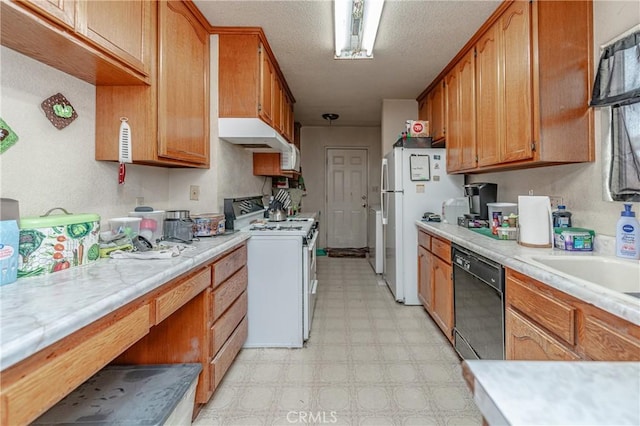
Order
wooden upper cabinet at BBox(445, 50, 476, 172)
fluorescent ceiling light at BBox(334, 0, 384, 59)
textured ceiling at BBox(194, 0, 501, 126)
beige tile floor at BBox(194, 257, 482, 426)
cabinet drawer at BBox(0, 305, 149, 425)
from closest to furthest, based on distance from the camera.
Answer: cabinet drawer at BBox(0, 305, 149, 425)
beige tile floor at BBox(194, 257, 482, 426)
fluorescent ceiling light at BBox(334, 0, 384, 59)
textured ceiling at BBox(194, 0, 501, 126)
wooden upper cabinet at BBox(445, 50, 476, 172)

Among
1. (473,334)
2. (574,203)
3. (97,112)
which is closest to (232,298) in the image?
(97,112)

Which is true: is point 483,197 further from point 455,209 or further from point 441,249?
point 441,249

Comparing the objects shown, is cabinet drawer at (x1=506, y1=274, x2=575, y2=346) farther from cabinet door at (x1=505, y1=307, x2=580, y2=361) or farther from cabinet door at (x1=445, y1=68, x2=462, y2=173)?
cabinet door at (x1=445, y1=68, x2=462, y2=173)

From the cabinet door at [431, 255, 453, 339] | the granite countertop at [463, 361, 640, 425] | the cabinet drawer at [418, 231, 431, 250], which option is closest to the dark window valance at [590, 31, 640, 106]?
the cabinet door at [431, 255, 453, 339]

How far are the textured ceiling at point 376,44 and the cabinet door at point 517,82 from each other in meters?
0.21

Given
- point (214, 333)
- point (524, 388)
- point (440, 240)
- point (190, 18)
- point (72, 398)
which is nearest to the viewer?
point (524, 388)

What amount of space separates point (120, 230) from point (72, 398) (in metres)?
0.73

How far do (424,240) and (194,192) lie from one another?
2076mm

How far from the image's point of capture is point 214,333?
5.65 ft

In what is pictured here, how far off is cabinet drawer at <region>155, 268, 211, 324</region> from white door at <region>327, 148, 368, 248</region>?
4.59m

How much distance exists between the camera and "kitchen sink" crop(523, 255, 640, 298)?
1352 millimetres

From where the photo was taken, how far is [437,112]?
342 centimetres

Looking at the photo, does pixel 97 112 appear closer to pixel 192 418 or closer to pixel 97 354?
pixel 97 354

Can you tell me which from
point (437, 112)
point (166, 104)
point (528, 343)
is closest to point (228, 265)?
point (166, 104)
